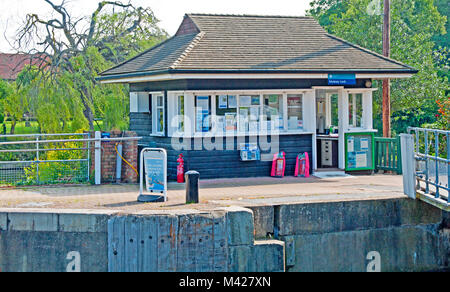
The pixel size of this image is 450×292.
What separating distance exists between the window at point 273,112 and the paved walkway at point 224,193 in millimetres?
1537

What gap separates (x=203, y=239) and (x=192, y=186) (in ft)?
5.38

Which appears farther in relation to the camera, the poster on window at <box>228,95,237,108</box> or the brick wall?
the poster on window at <box>228,95,237,108</box>

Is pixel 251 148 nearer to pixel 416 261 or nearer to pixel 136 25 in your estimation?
pixel 416 261

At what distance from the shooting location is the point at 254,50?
19828mm

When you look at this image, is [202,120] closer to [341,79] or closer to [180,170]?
[180,170]

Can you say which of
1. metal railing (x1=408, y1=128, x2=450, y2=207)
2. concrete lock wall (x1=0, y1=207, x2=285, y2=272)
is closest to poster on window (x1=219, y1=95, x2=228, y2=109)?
metal railing (x1=408, y1=128, x2=450, y2=207)

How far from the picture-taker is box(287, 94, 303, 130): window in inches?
779

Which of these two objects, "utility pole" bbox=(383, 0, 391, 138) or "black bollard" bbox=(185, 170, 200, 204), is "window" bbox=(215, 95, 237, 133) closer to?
"black bollard" bbox=(185, 170, 200, 204)

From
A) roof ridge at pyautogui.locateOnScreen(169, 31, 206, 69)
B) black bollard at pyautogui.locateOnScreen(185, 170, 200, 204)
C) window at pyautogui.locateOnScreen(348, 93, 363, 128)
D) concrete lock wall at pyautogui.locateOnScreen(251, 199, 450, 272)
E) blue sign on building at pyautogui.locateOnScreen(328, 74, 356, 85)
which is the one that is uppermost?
roof ridge at pyautogui.locateOnScreen(169, 31, 206, 69)

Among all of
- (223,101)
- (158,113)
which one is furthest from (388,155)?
(158,113)

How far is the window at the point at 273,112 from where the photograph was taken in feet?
64.0

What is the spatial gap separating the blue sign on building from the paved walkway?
2625mm
